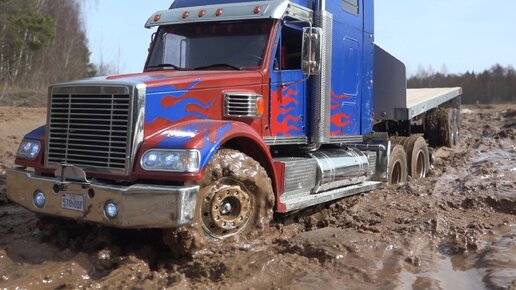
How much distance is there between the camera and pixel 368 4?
8.72 meters

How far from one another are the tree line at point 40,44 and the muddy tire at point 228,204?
28.1 metres

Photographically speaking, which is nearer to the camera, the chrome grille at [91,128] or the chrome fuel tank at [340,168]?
the chrome grille at [91,128]

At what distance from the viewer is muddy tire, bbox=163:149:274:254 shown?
501cm

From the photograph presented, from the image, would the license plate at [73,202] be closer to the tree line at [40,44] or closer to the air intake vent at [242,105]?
the air intake vent at [242,105]

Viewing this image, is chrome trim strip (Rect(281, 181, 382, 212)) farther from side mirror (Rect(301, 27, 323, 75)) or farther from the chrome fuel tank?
side mirror (Rect(301, 27, 323, 75))

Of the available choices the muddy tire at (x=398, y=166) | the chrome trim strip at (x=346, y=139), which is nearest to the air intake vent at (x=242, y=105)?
the chrome trim strip at (x=346, y=139)

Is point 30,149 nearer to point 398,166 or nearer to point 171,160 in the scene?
point 171,160

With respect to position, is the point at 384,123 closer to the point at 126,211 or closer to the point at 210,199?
the point at 210,199

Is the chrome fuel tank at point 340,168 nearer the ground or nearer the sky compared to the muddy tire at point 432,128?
nearer the ground

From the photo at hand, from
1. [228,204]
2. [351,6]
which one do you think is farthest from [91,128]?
[351,6]

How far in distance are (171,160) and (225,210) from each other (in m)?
0.87

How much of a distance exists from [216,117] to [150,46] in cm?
190

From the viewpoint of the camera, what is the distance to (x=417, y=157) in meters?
11.0

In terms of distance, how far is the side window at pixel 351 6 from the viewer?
796cm
